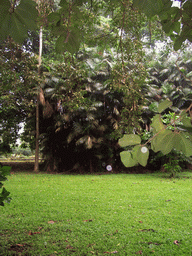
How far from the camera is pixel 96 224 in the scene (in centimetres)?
281

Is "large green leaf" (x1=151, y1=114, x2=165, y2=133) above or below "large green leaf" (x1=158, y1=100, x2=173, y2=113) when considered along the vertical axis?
below

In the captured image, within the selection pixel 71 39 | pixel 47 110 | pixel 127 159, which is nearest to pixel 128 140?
pixel 127 159

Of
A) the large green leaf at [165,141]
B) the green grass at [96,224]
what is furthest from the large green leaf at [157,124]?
the green grass at [96,224]

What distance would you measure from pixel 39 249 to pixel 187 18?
2214 millimetres

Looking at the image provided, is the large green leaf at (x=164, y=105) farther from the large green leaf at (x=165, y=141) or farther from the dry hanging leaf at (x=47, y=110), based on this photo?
the dry hanging leaf at (x=47, y=110)

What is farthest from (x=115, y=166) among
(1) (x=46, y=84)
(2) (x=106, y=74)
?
(1) (x=46, y=84)

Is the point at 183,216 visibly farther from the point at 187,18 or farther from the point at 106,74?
the point at 106,74

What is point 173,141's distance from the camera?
0.51m

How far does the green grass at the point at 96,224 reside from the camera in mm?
2162

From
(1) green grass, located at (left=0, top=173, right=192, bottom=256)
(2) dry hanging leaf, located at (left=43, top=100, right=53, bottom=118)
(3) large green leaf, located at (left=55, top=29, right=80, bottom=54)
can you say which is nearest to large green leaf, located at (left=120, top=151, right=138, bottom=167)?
(3) large green leaf, located at (left=55, top=29, right=80, bottom=54)

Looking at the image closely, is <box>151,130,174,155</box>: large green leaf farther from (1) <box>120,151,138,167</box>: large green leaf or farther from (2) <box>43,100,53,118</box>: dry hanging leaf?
(2) <box>43,100,53,118</box>: dry hanging leaf

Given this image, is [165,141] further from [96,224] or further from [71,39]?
[96,224]

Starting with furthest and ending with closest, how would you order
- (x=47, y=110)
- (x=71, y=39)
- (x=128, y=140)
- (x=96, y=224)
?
(x=47, y=110) < (x=96, y=224) < (x=71, y=39) < (x=128, y=140)

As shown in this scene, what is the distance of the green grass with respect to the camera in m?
2.16
